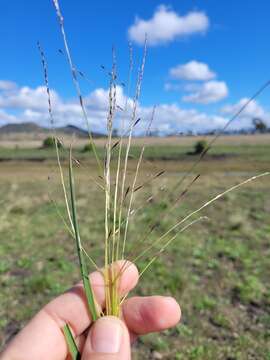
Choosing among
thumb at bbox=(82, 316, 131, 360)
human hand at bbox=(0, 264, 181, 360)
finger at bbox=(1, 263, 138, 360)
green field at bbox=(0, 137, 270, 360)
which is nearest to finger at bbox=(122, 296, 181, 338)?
human hand at bbox=(0, 264, 181, 360)

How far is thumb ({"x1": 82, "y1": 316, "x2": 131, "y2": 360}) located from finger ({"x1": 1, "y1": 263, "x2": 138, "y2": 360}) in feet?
0.60

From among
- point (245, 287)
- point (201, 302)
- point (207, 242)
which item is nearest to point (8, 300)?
point (201, 302)

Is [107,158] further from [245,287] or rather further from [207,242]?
[207,242]

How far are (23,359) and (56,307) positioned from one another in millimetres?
295

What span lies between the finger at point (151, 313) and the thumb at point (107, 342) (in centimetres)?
26

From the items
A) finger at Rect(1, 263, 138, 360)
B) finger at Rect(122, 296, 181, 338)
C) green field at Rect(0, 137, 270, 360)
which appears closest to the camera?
finger at Rect(1, 263, 138, 360)

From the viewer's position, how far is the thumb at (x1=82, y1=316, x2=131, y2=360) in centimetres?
174

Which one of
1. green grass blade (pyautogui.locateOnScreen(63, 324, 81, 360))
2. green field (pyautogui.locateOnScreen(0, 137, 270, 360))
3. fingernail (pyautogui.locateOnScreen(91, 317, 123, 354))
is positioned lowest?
green field (pyautogui.locateOnScreen(0, 137, 270, 360))

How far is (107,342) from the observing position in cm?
173

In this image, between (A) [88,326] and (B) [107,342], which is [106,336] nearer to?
(B) [107,342]

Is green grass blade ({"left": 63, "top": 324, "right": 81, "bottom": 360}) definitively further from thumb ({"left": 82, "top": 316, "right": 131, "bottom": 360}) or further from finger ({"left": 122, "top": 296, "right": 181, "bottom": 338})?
finger ({"left": 122, "top": 296, "right": 181, "bottom": 338})

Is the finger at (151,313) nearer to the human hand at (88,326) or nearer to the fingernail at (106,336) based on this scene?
the human hand at (88,326)

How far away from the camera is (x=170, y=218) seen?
10273 millimetres

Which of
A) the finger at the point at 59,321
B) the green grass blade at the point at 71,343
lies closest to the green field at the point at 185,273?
the finger at the point at 59,321
